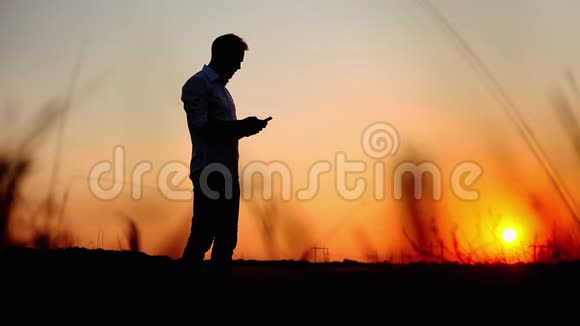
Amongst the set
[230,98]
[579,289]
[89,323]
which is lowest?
[89,323]

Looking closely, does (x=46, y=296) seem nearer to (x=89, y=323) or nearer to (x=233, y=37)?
(x=89, y=323)

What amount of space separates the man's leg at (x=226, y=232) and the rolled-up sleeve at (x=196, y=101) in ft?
1.51

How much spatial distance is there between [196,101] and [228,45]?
1.55 feet

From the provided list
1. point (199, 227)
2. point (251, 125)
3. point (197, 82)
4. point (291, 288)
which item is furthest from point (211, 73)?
point (291, 288)

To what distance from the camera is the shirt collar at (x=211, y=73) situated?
6348mm

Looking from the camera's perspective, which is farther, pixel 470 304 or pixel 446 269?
pixel 446 269

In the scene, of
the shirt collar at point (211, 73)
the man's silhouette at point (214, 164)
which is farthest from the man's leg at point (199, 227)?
the shirt collar at point (211, 73)

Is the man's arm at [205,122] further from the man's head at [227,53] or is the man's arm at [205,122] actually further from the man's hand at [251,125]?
the man's head at [227,53]

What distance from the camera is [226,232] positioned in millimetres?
6273

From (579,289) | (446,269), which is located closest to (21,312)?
(579,289)

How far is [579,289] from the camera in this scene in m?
6.31

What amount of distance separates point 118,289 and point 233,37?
187 centimetres

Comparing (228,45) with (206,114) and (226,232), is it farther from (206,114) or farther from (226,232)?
(226,232)

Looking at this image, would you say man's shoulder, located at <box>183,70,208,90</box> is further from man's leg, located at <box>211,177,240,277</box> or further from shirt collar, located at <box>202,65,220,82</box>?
man's leg, located at <box>211,177,240,277</box>
